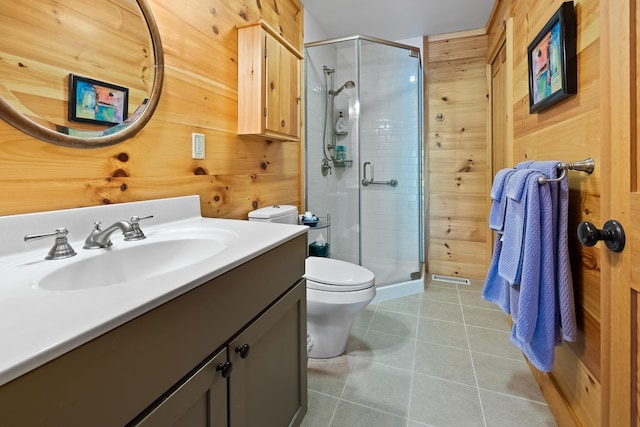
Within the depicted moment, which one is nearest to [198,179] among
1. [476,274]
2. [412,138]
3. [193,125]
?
[193,125]

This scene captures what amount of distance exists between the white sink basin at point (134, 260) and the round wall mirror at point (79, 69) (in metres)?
0.37

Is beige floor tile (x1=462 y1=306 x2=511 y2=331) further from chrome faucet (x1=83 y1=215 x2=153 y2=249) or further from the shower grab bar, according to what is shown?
chrome faucet (x1=83 y1=215 x2=153 y2=249)

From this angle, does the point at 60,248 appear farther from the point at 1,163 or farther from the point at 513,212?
the point at 513,212

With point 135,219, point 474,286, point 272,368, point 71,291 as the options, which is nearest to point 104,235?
point 135,219

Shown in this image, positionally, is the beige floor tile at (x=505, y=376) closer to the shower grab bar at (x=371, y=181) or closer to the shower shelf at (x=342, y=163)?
the shower grab bar at (x=371, y=181)

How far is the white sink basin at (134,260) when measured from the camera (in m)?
0.73

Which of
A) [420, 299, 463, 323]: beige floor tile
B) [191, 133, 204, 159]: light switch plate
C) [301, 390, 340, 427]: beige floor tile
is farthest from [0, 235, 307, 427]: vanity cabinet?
[420, 299, 463, 323]: beige floor tile

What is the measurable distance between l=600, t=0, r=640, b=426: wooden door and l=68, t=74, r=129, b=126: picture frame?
137 cm

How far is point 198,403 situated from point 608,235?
977mm

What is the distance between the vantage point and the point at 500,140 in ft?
8.21

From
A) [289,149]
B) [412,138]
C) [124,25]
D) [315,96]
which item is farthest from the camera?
[412,138]

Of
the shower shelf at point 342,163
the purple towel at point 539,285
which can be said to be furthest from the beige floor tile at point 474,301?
the shower shelf at point 342,163

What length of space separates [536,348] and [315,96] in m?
2.27

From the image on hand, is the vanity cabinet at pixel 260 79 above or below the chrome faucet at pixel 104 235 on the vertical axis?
above
